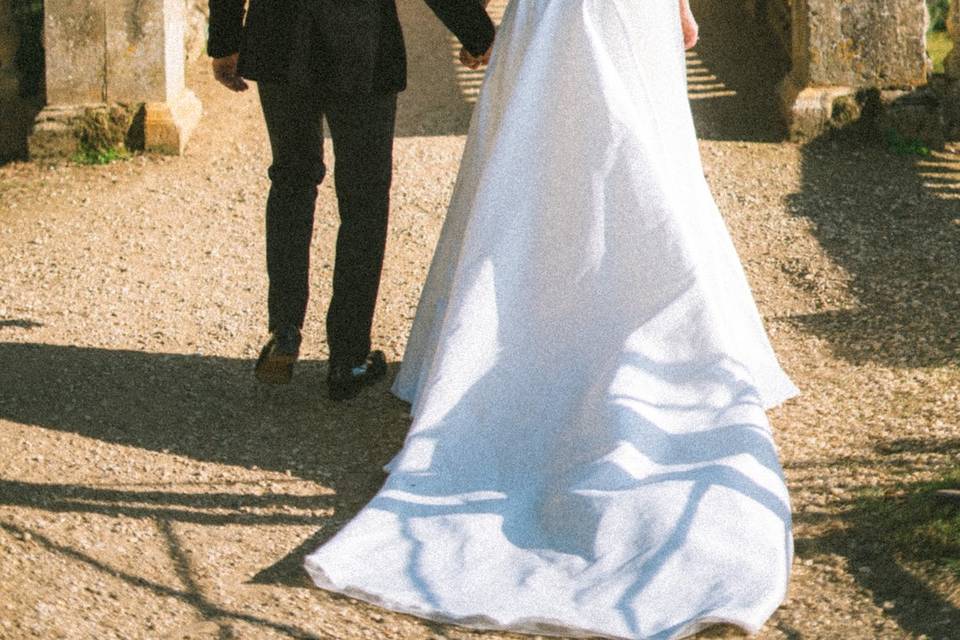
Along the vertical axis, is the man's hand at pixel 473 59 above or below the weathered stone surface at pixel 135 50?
above

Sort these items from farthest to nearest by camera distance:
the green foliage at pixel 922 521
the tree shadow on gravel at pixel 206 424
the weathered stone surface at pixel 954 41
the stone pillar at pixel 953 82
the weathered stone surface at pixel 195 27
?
the weathered stone surface at pixel 195 27 < the weathered stone surface at pixel 954 41 < the stone pillar at pixel 953 82 < the tree shadow on gravel at pixel 206 424 < the green foliage at pixel 922 521

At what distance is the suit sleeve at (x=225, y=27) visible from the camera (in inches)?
190

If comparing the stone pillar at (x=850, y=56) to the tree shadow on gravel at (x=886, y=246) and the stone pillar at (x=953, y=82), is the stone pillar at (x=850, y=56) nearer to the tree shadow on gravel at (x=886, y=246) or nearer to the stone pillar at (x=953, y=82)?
the tree shadow on gravel at (x=886, y=246)

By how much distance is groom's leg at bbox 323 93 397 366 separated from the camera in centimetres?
479

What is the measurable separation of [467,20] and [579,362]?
48.3 inches

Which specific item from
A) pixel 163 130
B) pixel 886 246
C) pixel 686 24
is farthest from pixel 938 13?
pixel 686 24

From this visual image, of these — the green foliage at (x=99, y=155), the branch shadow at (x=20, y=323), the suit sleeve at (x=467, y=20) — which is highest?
the suit sleeve at (x=467, y=20)

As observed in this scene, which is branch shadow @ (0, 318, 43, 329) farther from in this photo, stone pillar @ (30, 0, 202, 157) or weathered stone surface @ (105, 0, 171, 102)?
weathered stone surface @ (105, 0, 171, 102)

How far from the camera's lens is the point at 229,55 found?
4.93 meters

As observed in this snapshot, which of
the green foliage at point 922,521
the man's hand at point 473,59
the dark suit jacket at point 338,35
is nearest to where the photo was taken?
the green foliage at point 922,521

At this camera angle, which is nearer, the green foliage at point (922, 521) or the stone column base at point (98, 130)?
the green foliage at point (922, 521)

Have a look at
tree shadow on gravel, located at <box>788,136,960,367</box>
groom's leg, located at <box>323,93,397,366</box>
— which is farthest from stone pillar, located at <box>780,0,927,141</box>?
groom's leg, located at <box>323,93,397,366</box>

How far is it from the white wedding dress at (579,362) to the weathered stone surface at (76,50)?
13.3 feet

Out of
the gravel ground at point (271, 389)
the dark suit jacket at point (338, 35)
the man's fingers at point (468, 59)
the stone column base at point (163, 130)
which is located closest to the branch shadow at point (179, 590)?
the gravel ground at point (271, 389)
